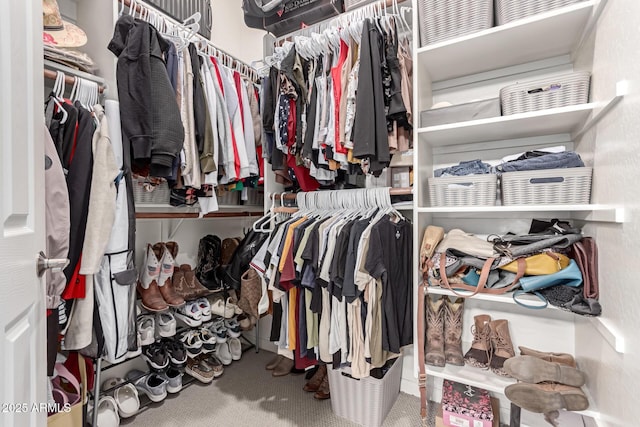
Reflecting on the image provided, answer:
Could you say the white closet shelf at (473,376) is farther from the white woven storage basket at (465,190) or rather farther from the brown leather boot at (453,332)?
the white woven storage basket at (465,190)

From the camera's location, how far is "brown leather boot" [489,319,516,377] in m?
1.43

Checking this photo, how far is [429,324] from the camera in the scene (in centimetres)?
155

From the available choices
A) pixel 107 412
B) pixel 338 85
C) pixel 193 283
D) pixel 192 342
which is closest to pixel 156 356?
pixel 192 342

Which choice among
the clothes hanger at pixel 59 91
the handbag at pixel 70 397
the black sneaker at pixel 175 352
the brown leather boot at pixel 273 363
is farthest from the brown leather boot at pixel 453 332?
the clothes hanger at pixel 59 91

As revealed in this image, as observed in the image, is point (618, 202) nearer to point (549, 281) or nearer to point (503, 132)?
point (549, 281)

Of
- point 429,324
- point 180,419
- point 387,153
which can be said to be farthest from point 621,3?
point 180,419

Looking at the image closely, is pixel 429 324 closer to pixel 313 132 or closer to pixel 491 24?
pixel 313 132

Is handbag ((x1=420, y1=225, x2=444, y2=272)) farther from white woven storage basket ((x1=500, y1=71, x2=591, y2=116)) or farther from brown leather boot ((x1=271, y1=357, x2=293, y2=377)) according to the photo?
brown leather boot ((x1=271, y1=357, x2=293, y2=377))

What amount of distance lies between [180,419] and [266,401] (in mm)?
459

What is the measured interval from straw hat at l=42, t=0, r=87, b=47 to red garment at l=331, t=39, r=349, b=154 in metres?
1.14

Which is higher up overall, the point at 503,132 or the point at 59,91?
the point at 59,91

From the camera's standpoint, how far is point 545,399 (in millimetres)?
1096

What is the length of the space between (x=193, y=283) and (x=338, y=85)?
1534 mm

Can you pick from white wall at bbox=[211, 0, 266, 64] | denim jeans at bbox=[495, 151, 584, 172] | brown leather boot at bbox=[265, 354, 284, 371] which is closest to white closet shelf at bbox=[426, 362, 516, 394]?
denim jeans at bbox=[495, 151, 584, 172]
